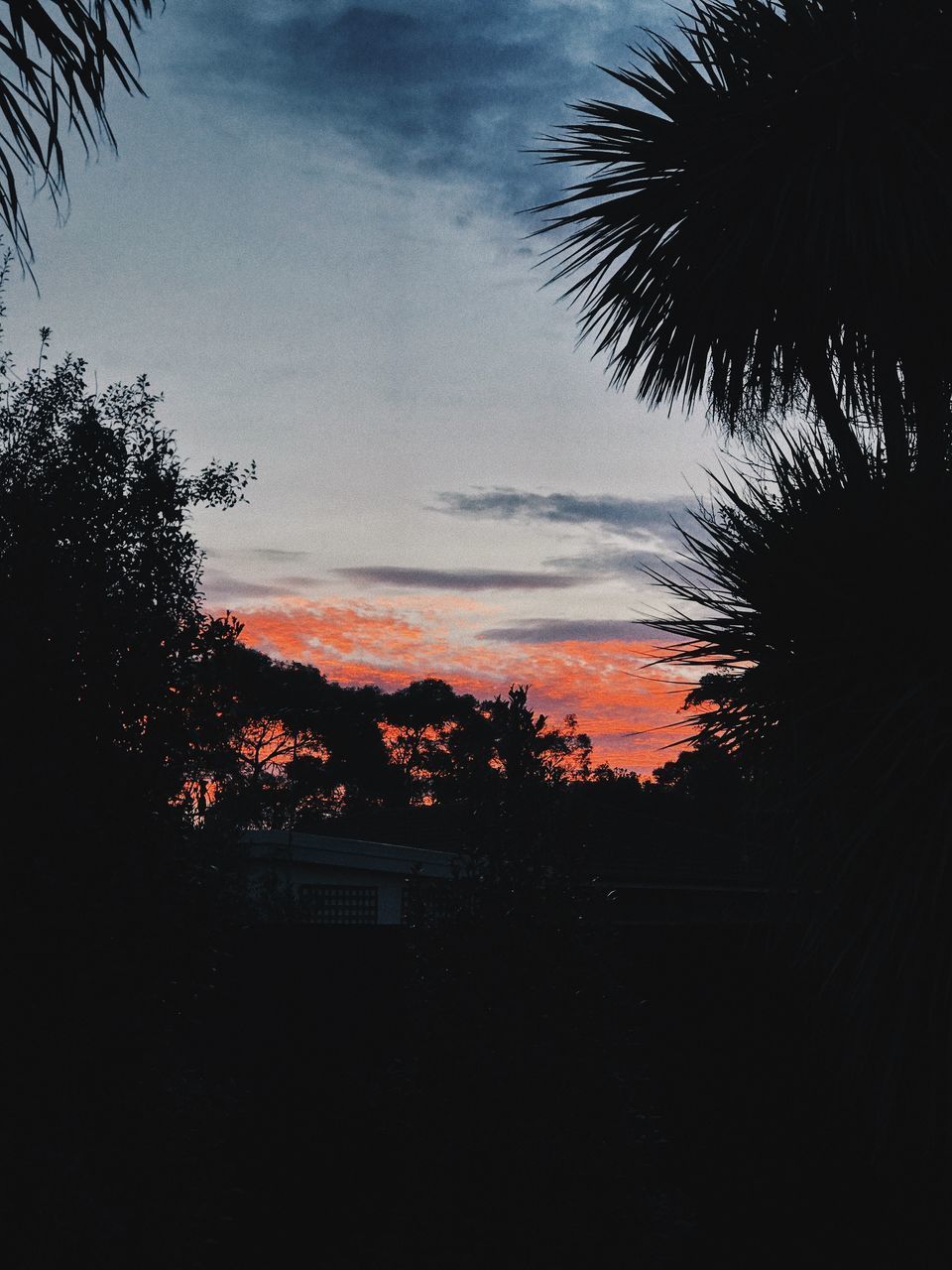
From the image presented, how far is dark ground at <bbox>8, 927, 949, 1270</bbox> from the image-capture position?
3.44 metres

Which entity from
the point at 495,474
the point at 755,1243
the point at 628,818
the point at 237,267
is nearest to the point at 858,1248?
the point at 755,1243

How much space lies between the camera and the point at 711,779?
44094mm

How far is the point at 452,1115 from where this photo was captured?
15.6ft

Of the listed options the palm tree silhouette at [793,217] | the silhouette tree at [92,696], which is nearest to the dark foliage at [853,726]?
the palm tree silhouette at [793,217]

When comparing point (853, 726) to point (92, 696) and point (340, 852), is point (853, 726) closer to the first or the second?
point (92, 696)

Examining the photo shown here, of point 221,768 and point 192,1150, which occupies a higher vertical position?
point 221,768

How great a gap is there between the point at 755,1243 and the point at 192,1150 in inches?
138

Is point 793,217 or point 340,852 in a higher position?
point 793,217

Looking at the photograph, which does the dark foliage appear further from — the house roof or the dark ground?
the house roof

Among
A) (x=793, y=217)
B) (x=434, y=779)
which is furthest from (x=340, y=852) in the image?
(x=434, y=779)

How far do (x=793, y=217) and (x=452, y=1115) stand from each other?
19.8 feet

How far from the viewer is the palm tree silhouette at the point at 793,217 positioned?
708 centimetres

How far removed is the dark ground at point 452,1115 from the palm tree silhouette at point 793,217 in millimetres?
3516

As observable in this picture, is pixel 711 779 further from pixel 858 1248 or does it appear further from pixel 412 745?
pixel 858 1248
